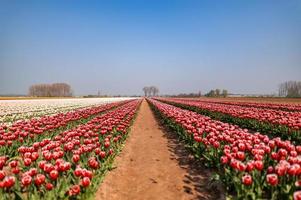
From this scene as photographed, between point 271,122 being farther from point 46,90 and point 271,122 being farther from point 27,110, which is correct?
point 46,90

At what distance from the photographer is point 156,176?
7617mm

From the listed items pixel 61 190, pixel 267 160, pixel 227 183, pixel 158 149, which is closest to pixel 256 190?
pixel 227 183

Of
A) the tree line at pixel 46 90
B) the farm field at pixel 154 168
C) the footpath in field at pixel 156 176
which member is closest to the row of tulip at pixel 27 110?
the farm field at pixel 154 168

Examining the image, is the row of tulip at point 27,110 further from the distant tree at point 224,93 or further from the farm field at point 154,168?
the distant tree at point 224,93

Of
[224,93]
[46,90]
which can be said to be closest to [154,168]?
[224,93]

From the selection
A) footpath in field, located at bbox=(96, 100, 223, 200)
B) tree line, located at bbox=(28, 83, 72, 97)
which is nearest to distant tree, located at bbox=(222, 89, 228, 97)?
tree line, located at bbox=(28, 83, 72, 97)

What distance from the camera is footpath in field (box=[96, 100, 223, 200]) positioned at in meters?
6.30

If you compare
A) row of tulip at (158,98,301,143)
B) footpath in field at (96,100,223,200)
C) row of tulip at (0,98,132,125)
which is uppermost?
row of tulip at (158,98,301,143)

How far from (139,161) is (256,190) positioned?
4.87 metres

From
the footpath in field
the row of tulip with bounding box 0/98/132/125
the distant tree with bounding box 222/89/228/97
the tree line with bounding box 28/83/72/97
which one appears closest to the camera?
the footpath in field

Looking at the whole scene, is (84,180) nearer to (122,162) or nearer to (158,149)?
(122,162)

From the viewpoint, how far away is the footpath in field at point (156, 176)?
6.30m

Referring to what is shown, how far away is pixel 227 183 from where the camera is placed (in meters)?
5.93

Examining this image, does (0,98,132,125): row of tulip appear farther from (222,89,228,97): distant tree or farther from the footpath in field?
(222,89,228,97): distant tree
